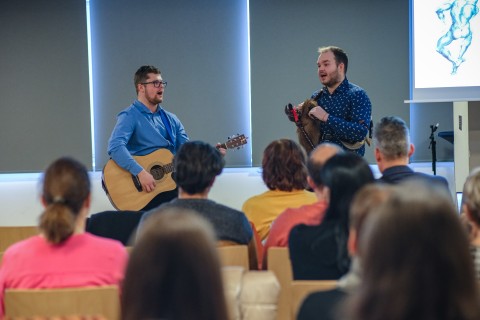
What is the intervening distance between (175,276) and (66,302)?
2.36 ft

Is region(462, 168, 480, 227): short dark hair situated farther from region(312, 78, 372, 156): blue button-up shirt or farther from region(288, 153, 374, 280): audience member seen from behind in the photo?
region(312, 78, 372, 156): blue button-up shirt

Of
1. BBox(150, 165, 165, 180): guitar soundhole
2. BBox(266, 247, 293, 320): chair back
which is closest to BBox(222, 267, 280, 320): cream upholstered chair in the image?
BBox(266, 247, 293, 320): chair back

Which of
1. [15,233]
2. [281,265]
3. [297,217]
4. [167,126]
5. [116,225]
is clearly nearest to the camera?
[281,265]

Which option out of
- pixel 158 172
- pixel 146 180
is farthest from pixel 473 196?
pixel 158 172

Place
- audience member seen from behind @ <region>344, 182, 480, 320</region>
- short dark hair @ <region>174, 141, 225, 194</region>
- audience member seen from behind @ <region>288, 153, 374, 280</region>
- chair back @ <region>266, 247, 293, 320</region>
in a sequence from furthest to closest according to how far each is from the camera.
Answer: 1. short dark hair @ <region>174, 141, 225, 194</region>
2. chair back @ <region>266, 247, 293, 320</region>
3. audience member seen from behind @ <region>288, 153, 374, 280</region>
4. audience member seen from behind @ <region>344, 182, 480, 320</region>

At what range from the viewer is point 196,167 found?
9.71ft

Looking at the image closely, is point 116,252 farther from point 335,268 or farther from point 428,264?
point 428,264

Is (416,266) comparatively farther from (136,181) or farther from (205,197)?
(136,181)

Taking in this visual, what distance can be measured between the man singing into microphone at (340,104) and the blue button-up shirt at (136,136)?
1.08 m

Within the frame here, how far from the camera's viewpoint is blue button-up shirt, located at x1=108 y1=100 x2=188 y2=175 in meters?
5.01

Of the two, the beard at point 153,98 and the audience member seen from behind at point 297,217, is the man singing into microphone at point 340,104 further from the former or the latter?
the audience member seen from behind at point 297,217

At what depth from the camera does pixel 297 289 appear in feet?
6.26

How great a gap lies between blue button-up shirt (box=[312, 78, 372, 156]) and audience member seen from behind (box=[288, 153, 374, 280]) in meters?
2.29

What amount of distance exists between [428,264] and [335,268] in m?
1.20
